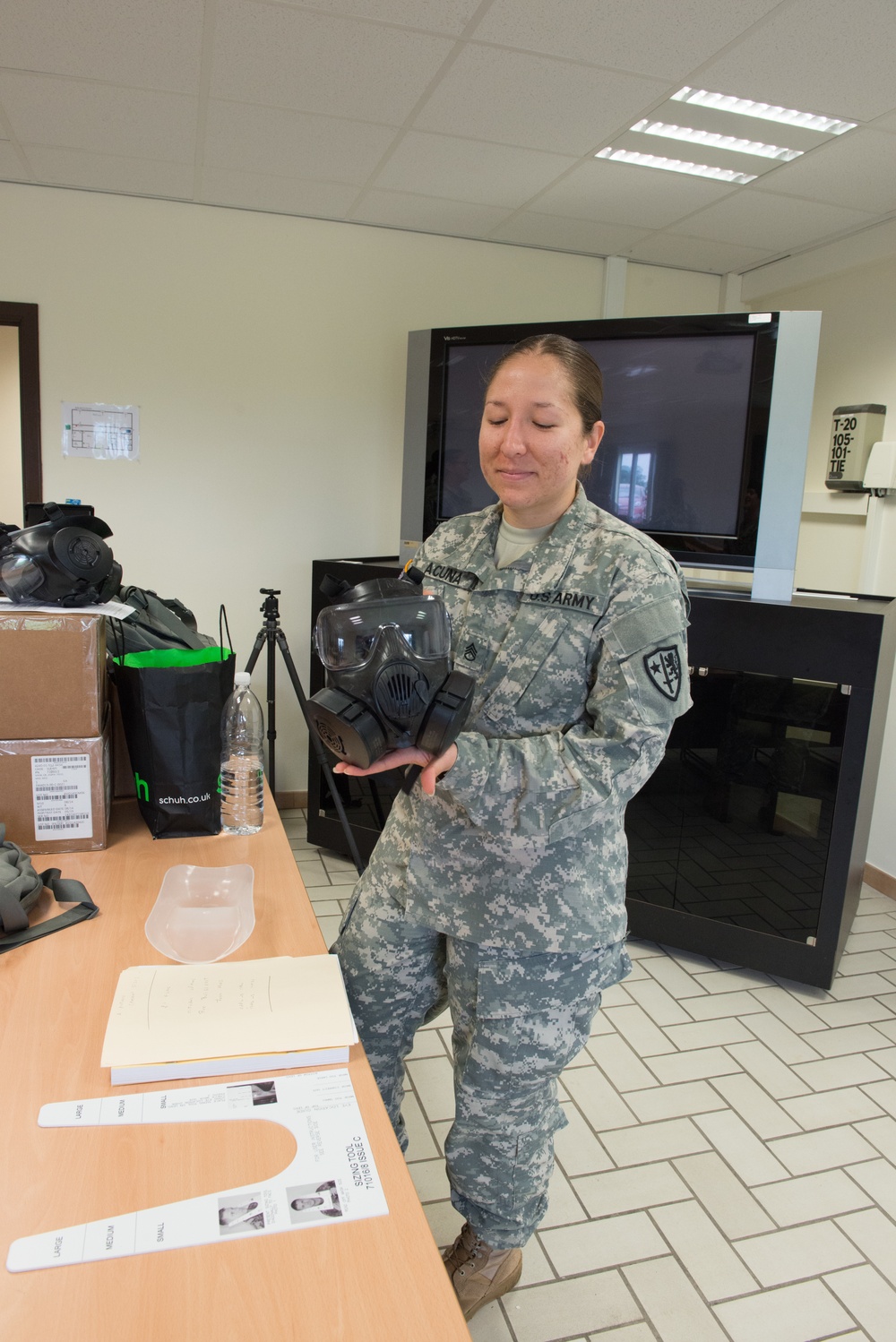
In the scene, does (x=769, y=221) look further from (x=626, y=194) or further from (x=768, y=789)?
(x=768, y=789)

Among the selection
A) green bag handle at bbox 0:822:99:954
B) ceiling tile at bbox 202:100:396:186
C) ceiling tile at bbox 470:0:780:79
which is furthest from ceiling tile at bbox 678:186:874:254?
green bag handle at bbox 0:822:99:954

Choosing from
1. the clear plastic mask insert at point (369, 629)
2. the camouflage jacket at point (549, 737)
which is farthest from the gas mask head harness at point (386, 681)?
the camouflage jacket at point (549, 737)

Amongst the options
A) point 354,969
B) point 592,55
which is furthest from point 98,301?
point 354,969

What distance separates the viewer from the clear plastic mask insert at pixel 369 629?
3.11 feet

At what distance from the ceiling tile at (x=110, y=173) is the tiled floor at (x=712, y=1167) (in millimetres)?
3067

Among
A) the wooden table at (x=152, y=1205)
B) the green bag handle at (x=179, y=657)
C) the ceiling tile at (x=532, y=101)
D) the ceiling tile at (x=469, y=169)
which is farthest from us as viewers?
the ceiling tile at (x=469, y=169)

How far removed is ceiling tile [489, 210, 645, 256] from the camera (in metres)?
3.49

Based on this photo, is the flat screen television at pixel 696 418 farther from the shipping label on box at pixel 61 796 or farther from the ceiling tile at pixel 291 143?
the shipping label on box at pixel 61 796

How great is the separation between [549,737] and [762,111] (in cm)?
238

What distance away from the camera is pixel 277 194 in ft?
10.8

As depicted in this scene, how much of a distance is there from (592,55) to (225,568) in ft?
7.73

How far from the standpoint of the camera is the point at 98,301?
3420mm

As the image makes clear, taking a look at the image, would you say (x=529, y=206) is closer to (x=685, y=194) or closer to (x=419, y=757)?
(x=685, y=194)

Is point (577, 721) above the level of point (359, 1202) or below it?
above
